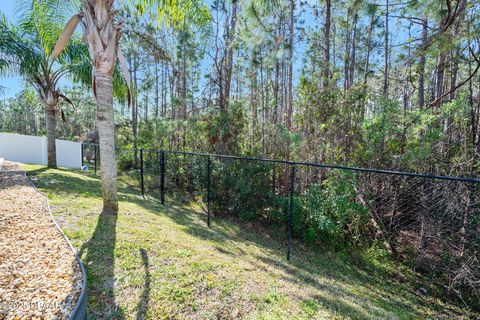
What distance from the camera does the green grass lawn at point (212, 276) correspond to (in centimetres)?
189

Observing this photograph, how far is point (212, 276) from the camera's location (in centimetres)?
231

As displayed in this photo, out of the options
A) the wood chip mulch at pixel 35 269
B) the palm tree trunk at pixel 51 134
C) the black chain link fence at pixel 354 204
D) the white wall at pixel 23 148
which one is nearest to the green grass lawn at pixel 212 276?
the wood chip mulch at pixel 35 269

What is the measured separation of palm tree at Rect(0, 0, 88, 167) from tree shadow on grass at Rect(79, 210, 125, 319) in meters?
4.61

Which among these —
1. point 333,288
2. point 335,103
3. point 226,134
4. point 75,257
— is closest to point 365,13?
point 335,103

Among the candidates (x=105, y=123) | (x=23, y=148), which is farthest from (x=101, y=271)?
(x=23, y=148)

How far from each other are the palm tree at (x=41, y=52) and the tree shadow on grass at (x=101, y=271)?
15.1 ft

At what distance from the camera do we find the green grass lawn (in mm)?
1894

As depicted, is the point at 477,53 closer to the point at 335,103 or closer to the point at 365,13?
the point at 365,13

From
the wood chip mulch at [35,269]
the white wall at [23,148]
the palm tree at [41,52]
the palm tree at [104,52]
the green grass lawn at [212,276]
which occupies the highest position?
the palm tree at [41,52]

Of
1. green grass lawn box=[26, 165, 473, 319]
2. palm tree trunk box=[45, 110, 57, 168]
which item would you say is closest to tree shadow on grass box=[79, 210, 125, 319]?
green grass lawn box=[26, 165, 473, 319]

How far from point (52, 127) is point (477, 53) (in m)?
11.1

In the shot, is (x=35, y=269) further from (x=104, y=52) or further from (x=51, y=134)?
(x=51, y=134)

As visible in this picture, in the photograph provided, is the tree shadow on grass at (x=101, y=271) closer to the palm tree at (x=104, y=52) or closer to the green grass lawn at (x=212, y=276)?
the green grass lawn at (x=212, y=276)

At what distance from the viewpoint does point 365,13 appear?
4371mm
